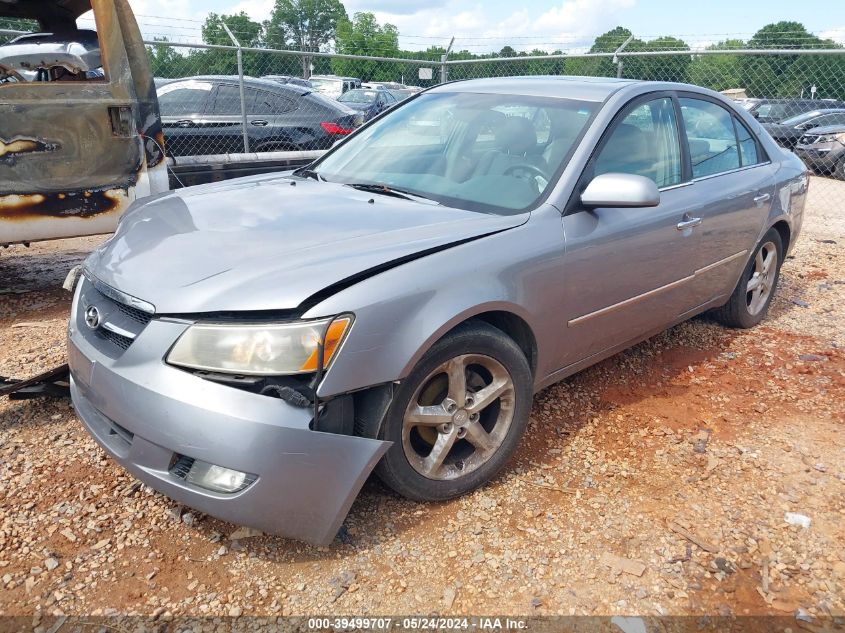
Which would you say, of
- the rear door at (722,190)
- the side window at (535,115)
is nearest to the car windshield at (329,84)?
the rear door at (722,190)

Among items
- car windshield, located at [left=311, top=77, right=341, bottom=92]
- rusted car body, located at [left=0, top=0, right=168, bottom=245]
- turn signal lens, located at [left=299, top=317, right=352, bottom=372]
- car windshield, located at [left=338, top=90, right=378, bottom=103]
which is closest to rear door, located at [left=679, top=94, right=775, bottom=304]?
turn signal lens, located at [left=299, top=317, right=352, bottom=372]

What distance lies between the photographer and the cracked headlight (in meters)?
2.12

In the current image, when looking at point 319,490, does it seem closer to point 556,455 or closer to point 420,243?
point 420,243

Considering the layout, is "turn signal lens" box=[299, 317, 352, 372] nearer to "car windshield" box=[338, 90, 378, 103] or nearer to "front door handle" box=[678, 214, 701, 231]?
"front door handle" box=[678, 214, 701, 231]

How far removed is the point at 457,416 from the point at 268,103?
22.5ft

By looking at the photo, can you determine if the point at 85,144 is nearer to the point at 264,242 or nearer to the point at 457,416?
the point at 264,242

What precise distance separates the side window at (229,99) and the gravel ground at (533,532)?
5.27 m

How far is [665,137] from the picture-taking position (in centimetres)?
372

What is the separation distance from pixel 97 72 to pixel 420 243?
3.34 m

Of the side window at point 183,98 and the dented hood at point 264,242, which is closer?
the dented hood at point 264,242

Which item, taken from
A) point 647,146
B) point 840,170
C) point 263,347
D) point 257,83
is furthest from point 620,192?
point 840,170

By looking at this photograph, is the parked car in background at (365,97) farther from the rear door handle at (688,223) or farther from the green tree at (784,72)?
the rear door handle at (688,223)

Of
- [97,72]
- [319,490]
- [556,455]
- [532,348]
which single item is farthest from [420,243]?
[97,72]

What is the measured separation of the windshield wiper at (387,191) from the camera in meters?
3.10
